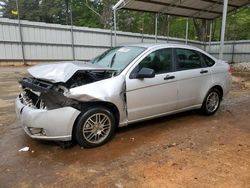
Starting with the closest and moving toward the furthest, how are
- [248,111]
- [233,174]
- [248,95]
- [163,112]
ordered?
[233,174], [163,112], [248,111], [248,95]

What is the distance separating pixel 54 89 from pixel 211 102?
11.9ft

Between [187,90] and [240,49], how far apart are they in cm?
1763

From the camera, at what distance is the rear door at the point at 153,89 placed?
13.9ft

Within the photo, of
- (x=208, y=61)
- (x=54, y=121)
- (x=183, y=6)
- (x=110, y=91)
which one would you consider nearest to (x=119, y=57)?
(x=110, y=91)

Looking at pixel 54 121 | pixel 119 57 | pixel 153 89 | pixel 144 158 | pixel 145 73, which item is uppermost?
pixel 119 57

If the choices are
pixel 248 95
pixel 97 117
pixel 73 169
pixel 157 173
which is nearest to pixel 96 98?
pixel 97 117

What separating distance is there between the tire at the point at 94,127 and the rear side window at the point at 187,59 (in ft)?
6.02

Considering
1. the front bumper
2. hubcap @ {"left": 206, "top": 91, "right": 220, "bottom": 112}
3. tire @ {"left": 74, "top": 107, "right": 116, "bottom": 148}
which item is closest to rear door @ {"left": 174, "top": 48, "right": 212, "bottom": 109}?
hubcap @ {"left": 206, "top": 91, "right": 220, "bottom": 112}

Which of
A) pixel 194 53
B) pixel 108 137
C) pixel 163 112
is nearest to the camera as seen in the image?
pixel 108 137

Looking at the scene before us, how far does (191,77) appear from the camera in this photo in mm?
5055

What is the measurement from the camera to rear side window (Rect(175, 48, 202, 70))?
495 cm

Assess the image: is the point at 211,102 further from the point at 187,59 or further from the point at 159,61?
the point at 159,61

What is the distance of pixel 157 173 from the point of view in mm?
3178

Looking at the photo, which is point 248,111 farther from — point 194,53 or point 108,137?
point 108,137
